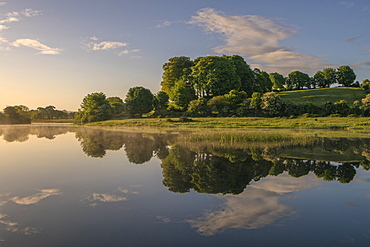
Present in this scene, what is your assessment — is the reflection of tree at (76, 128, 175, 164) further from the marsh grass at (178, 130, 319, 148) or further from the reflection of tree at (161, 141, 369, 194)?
the marsh grass at (178, 130, 319, 148)

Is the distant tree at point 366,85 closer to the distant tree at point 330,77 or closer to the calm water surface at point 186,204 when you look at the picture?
the distant tree at point 330,77

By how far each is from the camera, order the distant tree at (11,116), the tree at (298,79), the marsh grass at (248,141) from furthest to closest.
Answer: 1. the tree at (298,79)
2. the distant tree at (11,116)
3. the marsh grass at (248,141)

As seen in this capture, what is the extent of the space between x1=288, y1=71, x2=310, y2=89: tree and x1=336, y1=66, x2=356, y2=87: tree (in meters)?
13.4

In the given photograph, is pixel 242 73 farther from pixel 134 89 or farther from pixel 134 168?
pixel 134 168

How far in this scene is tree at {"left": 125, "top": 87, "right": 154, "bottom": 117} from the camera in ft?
233

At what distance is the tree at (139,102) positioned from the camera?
233 ft

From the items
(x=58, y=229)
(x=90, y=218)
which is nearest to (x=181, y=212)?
(x=90, y=218)

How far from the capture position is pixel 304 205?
741 cm

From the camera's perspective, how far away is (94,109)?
234ft

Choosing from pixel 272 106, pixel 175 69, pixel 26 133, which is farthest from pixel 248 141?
pixel 175 69

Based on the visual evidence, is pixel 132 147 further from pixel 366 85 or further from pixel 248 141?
pixel 366 85

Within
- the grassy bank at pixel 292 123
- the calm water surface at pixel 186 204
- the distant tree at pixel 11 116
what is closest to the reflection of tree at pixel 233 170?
the calm water surface at pixel 186 204

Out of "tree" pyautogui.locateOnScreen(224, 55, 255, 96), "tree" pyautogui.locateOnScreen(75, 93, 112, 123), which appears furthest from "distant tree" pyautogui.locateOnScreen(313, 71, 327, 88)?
"tree" pyautogui.locateOnScreen(75, 93, 112, 123)

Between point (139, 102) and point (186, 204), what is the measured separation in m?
65.0
